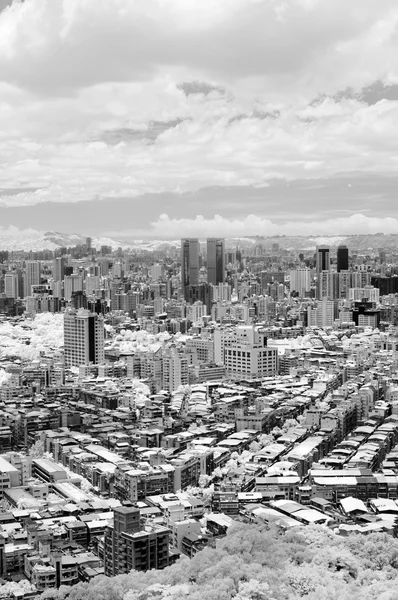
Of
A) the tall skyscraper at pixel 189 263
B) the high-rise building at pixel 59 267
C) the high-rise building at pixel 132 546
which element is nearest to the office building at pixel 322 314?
the tall skyscraper at pixel 189 263

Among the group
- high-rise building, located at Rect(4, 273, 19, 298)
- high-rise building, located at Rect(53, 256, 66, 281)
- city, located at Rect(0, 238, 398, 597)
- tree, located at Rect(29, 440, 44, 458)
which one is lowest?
tree, located at Rect(29, 440, 44, 458)

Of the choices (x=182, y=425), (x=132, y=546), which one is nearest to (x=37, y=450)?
(x=182, y=425)

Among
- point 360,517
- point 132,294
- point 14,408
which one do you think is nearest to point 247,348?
point 14,408

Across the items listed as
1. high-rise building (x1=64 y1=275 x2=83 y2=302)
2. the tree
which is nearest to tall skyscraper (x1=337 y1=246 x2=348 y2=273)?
high-rise building (x1=64 y1=275 x2=83 y2=302)

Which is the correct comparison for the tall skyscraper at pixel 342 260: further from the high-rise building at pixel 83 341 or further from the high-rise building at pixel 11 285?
the high-rise building at pixel 83 341

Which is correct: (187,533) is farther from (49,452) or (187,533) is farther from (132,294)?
(132,294)

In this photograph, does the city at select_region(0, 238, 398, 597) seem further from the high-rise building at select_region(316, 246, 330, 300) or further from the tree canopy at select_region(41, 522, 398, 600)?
the high-rise building at select_region(316, 246, 330, 300)
